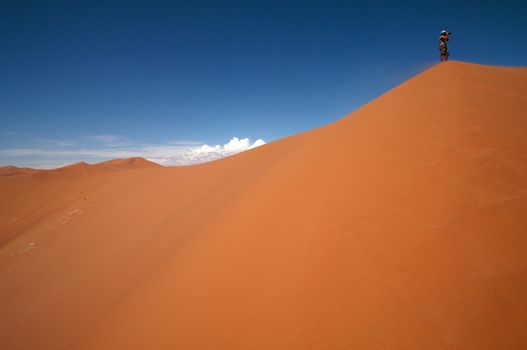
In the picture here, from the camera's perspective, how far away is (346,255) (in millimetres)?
2518

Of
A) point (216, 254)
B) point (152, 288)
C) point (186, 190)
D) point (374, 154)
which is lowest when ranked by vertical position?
point (152, 288)

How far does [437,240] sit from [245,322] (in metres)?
2.22

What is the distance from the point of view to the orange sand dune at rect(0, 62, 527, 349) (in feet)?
6.42

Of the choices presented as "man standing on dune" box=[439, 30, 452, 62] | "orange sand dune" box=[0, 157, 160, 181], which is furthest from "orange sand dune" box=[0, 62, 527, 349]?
"orange sand dune" box=[0, 157, 160, 181]

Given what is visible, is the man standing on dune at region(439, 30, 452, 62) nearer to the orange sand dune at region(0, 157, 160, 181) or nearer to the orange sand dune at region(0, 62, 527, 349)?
the orange sand dune at region(0, 62, 527, 349)

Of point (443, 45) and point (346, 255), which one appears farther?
point (443, 45)

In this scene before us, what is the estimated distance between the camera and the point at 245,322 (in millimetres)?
2330

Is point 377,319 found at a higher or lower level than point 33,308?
higher

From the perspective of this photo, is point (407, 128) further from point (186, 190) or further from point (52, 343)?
point (52, 343)

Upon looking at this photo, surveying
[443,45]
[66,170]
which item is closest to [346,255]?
[443,45]

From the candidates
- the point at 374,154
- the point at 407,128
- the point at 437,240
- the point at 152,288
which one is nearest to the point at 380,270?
the point at 437,240

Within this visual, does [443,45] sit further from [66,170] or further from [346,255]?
[66,170]

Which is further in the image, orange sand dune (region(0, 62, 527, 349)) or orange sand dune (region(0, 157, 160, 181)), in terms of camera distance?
orange sand dune (region(0, 157, 160, 181))

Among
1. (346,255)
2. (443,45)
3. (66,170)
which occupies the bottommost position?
(346,255)
